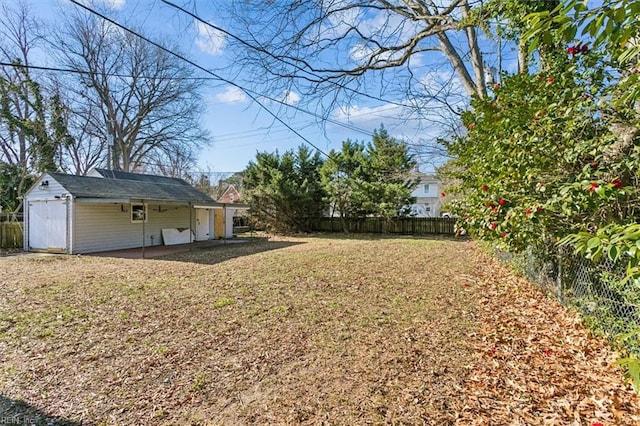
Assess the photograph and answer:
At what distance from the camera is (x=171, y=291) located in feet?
19.5

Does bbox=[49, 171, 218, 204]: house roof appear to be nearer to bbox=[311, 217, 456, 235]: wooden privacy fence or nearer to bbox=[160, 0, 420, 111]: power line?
bbox=[160, 0, 420, 111]: power line

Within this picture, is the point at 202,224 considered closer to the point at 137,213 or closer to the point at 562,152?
the point at 137,213

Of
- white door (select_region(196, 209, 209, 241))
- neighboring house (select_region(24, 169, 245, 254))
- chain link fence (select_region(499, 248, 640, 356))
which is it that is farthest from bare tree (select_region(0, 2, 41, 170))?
chain link fence (select_region(499, 248, 640, 356))

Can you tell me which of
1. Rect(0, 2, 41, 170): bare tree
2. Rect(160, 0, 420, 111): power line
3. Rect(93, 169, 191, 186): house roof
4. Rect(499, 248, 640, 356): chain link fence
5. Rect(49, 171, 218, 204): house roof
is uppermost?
Rect(0, 2, 41, 170): bare tree

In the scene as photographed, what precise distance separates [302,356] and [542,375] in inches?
86.9

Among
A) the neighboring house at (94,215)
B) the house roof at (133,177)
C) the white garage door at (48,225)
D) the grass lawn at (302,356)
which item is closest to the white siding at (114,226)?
the neighboring house at (94,215)

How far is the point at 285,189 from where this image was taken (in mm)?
18625

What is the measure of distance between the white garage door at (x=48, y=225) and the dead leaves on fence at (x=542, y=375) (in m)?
12.8

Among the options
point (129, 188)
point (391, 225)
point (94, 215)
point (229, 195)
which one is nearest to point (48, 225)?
point (94, 215)

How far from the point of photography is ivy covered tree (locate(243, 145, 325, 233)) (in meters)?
18.8

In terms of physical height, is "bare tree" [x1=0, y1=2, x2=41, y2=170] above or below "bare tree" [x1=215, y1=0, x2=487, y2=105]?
above

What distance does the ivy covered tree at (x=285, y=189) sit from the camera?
18828 mm

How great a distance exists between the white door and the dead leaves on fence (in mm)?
13844

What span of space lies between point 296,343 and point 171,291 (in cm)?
334
